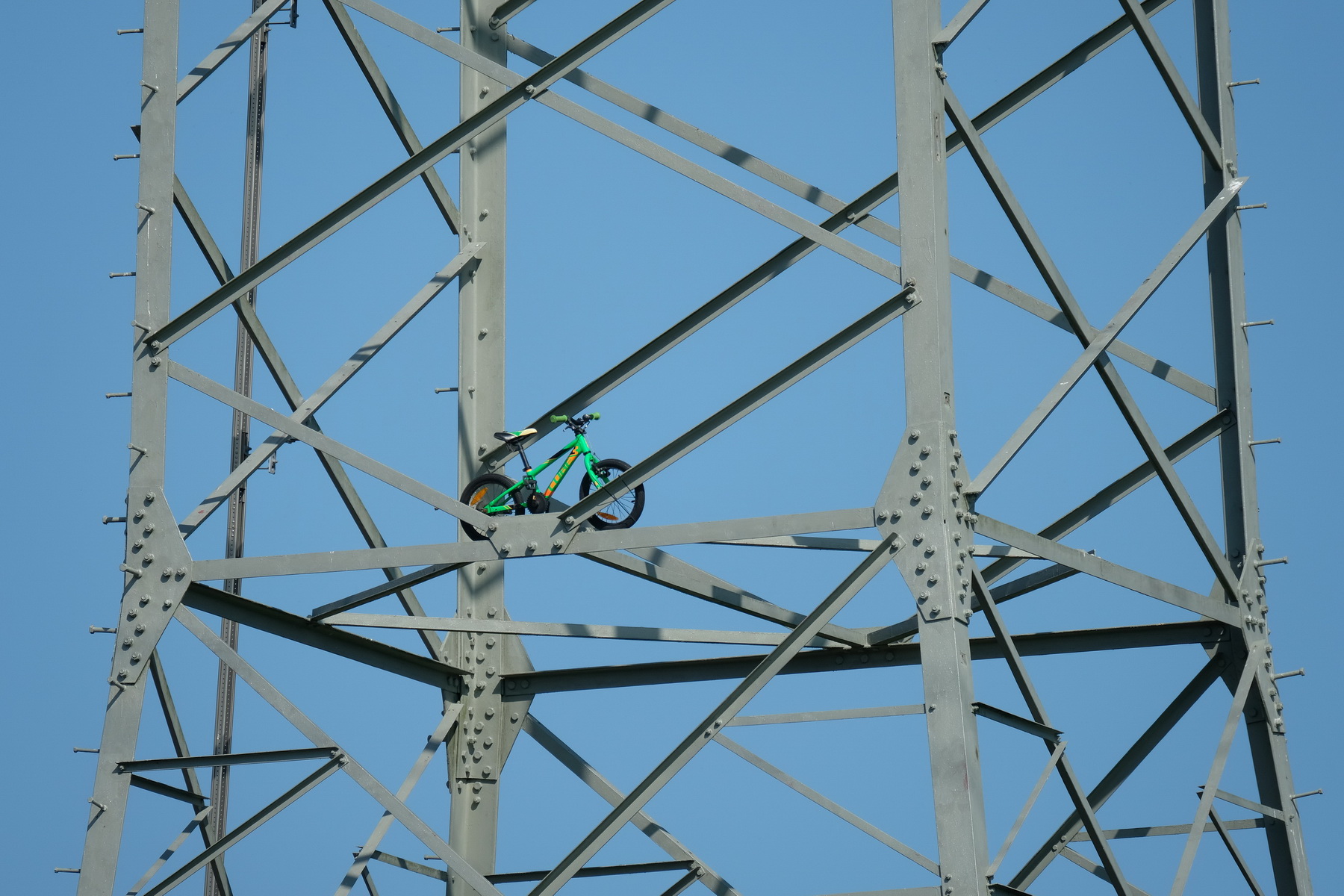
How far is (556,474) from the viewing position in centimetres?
1473

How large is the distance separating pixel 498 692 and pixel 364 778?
3068mm

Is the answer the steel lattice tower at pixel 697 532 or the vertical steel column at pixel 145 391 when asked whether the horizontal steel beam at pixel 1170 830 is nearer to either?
the steel lattice tower at pixel 697 532

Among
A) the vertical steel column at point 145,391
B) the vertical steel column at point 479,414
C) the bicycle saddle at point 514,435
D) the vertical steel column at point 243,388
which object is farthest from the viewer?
the vertical steel column at point 243,388

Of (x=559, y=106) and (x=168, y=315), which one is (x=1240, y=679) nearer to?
(x=559, y=106)

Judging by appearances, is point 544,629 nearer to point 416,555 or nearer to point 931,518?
point 416,555

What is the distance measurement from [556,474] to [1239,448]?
16.8 ft

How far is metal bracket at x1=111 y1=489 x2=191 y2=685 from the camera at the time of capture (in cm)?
1216

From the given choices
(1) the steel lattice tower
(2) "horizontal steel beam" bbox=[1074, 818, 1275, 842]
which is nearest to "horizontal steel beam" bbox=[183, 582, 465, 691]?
(1) the steel lattice tower

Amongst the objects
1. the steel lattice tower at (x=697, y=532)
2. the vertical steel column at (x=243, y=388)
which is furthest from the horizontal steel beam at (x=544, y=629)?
the vertical steel column at (x=243, y=388)

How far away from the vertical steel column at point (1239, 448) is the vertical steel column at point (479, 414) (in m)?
5.52

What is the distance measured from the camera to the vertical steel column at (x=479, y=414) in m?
15.0

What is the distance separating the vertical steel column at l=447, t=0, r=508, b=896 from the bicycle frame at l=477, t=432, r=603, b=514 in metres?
0.64

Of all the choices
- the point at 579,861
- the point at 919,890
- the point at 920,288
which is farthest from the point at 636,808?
the point at 920,288

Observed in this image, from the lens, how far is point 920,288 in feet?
36.6
